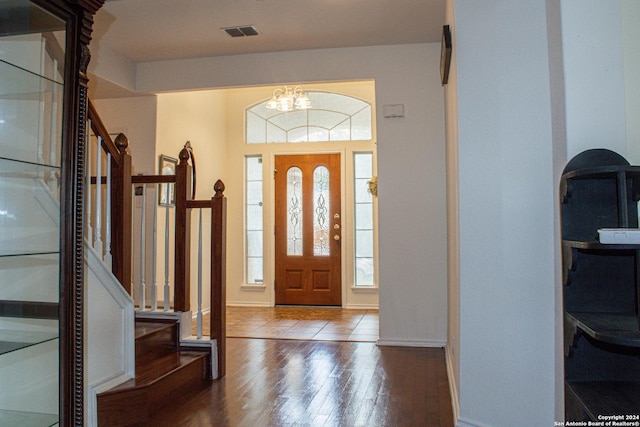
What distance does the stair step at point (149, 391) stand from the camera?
2.61m

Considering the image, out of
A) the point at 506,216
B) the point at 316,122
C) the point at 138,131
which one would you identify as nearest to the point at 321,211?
the point at 316,122

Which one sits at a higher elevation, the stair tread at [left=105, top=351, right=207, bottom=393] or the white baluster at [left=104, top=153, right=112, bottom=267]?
the white baluster at [left=104, top=153, right=112, bottom=267]

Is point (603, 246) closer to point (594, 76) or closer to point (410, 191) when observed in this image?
point (594, 76)

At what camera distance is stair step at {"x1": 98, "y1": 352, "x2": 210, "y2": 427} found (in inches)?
103

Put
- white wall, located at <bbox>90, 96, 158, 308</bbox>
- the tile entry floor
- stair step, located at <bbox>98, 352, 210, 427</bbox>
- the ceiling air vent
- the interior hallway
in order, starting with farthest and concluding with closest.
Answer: white wall, located at <bbox>90, 96, 158, 308</bbox>, the tile entry floor, the ceiling air vent, the interior hallway, stair step, located at <bbox>98, 352, 210, 427</bbox>

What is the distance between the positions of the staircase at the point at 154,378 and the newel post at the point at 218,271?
5.1 inches

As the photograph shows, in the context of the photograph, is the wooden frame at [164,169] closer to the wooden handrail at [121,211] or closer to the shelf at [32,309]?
the wooden handrail at [121,211]

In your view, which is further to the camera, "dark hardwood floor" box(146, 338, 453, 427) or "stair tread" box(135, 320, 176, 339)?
"stair tread" box(135, 320, 176, 339)

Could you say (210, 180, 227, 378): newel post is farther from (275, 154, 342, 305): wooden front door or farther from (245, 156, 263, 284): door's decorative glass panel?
(245, 156, 263, 284): door's decorative glass panel

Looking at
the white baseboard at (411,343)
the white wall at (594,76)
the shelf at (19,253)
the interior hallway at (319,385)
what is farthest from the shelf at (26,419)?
the white baseboard at (411,343)

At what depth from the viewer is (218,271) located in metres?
3.43

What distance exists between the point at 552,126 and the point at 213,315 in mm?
2383

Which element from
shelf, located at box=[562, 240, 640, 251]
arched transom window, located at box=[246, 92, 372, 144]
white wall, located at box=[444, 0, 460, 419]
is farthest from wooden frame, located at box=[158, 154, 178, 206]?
shelf, located at box=[562, 240, 640, 251]

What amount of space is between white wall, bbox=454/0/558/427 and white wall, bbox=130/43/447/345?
6.56ft
